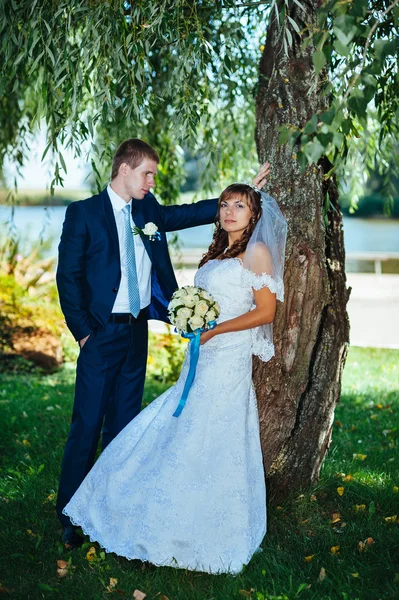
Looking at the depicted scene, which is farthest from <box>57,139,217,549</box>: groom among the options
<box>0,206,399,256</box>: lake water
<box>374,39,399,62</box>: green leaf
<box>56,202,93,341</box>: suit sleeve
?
<box>0,206,399,256</box>: lake water

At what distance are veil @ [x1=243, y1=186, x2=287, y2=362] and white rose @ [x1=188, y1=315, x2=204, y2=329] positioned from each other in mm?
329

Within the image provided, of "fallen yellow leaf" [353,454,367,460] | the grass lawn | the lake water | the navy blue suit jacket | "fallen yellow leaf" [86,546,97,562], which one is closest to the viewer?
the grass lawn

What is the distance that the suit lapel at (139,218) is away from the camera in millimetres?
3975

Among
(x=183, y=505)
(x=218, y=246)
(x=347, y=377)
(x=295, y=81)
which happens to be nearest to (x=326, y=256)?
(x=218, y=246)

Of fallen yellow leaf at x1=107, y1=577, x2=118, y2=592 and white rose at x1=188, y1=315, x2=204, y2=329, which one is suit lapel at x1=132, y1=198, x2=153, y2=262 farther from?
fallen yellow leaf at x1=107, y1=577, x2=118, y2=592

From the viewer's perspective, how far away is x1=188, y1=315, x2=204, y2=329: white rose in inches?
135

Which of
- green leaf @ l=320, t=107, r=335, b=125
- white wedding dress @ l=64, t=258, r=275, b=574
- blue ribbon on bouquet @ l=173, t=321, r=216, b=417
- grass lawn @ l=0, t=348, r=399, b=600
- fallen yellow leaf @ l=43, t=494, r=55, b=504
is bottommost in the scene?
grass lawn @ l=0, t=348, r=399, b=600

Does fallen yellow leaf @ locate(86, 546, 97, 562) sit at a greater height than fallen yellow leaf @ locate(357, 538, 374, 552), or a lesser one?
greater

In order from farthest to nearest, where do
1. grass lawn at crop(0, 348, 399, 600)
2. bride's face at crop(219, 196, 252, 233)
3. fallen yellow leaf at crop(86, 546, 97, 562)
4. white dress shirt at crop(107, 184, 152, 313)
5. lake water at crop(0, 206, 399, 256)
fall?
1. lake water at crop(0, 206, 399, 256)
2. white dress shirt at crop(107, 184, 152, 313)
3. bride's face at crop(219, 196, 252, 233)
4. fallen yellow leaf at crop(86, 546, 97, 562)
5. grass lawn at crop(0, 348, 399, 600)

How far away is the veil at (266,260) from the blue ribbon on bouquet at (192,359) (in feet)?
1.02

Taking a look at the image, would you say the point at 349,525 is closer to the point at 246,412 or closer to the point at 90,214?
the point at 246,412

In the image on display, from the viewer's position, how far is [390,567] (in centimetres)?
337

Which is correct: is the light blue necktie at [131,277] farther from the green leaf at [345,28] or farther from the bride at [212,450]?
the green leaf at [345,28]

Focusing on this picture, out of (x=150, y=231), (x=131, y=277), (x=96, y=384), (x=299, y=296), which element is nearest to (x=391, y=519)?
(x=299, y=296)
